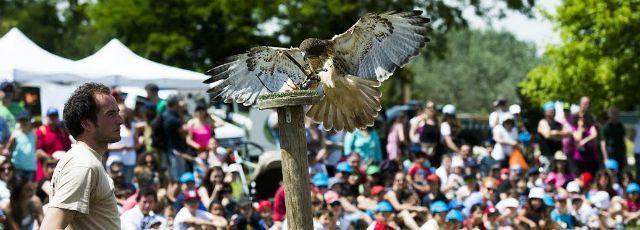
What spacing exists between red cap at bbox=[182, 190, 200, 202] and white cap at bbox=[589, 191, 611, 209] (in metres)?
4.87

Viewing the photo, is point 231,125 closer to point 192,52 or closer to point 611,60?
point 611,60

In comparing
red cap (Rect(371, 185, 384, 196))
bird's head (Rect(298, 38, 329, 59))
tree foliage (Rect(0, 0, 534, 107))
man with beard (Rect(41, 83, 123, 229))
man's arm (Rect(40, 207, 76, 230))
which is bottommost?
red cap (Rect(371, 185, 384, 196))

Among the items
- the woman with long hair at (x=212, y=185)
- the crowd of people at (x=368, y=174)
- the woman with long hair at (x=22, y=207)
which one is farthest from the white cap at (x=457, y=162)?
the woman with long hair at (x=22, y=207)

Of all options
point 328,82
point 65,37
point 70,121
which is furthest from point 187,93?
point 65,37

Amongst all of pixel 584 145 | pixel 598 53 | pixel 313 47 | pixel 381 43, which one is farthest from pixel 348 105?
pixel 598 53

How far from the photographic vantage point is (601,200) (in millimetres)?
12188

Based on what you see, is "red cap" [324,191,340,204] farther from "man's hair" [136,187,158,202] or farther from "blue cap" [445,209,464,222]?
"man's hair" [136,187,158,202]

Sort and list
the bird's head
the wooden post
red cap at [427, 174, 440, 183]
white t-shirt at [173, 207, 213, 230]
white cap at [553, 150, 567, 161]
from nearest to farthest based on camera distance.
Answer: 1. the wooden post
2. the bird's head
3. white t-shirt at [173, 207, 213, 230]
4. red cap at [427, 174, 440, 183]
5. white cap at [553, 150, 567, 161]

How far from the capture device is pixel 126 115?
11867mm

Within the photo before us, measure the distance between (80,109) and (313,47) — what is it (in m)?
2.82

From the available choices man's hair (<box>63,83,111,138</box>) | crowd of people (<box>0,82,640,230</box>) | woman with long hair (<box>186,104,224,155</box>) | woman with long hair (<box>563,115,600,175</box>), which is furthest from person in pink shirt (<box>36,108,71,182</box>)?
man's hair (<box>63,83,111,138</box>)

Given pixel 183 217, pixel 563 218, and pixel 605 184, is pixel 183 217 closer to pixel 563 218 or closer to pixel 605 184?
pixel 563 218

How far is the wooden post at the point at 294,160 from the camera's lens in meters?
5.07

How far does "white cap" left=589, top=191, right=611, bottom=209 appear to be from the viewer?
479 inches
